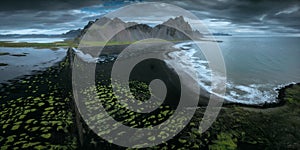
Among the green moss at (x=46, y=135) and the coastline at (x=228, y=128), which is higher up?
the green moss at (x=46, y=135)

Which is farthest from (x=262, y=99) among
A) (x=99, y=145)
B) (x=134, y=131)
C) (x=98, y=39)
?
(x=98, y=39)

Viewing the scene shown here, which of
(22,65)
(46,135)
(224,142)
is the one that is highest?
(22,65)

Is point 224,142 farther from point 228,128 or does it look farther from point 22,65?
point 22,65

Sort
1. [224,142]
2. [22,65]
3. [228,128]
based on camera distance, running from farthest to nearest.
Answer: [22,65]
[228,128]
[224,142]

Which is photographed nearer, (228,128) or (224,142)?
(224,142)

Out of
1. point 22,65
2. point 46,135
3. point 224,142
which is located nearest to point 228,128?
point 224,142

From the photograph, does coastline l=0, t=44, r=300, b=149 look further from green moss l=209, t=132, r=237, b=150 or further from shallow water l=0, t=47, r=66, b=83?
shallow water l=0, t=47, r=66, b=83

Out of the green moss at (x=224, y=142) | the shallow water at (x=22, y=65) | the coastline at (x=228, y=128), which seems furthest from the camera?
the shallow water at (x=22, y=65)

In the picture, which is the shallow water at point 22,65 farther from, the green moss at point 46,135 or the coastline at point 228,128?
the green moss at point 46,135

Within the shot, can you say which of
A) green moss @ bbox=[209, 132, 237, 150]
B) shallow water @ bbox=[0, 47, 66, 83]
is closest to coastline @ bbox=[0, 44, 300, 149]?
green moss @ bbox=[209, 132, 237, 150]

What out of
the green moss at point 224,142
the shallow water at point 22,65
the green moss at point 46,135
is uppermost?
the shallow water at point 22,65

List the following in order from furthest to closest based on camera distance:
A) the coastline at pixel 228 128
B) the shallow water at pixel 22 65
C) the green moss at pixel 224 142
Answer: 1. the shallow water at pixel 22 65
2. the coastline at pixel 228 128
3. the green moss at pixel 224 142

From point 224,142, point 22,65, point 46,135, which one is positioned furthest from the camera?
point 22,65

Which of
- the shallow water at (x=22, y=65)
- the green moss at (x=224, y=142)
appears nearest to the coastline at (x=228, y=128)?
the green moss at (x=224, y=142)
